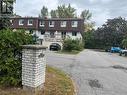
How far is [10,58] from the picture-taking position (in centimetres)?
742

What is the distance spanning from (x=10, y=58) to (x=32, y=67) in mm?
917

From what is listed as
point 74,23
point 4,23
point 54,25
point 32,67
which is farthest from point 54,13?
point 32,67

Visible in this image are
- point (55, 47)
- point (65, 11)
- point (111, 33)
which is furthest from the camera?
point (65, 11)

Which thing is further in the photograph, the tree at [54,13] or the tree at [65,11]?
the tree at [54,13]

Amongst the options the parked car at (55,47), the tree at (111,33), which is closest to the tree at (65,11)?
the tree at (111,33)

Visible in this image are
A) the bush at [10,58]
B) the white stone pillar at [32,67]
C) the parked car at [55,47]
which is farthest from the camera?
the parked car at [55,47]

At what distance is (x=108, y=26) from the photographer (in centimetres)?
6391

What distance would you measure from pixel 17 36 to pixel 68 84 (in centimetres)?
300

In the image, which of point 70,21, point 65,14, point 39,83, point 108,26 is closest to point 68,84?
point 39,83

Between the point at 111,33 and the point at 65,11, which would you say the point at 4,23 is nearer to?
the point at 111,33

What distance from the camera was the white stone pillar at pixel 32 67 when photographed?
276 inches

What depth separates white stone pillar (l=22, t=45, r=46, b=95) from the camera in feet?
23.0

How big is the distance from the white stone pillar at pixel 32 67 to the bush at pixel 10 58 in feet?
1.14

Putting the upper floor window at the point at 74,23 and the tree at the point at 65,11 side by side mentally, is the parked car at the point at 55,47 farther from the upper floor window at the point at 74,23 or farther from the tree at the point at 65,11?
the tree at the point at 65,11
